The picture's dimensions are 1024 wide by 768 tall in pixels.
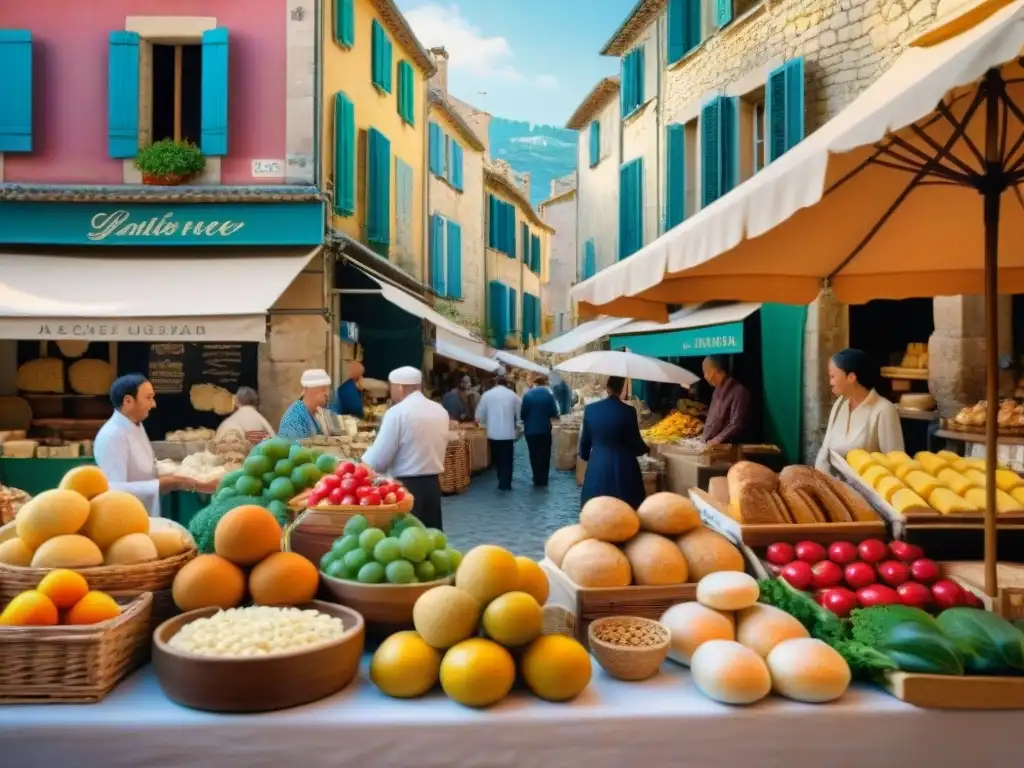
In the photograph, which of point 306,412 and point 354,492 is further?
point 306,412

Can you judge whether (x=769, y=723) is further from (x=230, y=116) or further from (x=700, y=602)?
(x=230, y=116)

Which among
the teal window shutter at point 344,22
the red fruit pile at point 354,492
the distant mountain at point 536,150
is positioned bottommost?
the red fruit pile at point 354,492

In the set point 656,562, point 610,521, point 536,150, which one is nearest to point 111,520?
point 610,521

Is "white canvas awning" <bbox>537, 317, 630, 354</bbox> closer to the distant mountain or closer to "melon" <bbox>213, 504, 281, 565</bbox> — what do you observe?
"melon" <bbox>213, 504, 281, 565</bbox>

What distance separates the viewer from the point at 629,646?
8.63 ft

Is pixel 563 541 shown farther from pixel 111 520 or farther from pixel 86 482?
pixel 86 482

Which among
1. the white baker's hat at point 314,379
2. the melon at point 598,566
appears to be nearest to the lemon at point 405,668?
the melon at point 598,566

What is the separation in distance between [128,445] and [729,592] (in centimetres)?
396

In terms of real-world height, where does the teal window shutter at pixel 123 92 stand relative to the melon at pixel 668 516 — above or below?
above

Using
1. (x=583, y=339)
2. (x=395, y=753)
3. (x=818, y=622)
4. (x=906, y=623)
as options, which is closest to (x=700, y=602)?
(x=818, y=622)

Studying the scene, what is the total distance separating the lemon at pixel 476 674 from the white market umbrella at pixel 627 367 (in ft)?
23.9

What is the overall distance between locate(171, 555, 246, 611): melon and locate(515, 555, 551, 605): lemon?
950 millimetres

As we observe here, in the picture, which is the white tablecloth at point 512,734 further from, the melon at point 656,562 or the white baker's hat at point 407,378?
the white baker's hat at point 407,378

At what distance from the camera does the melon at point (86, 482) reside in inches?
117
